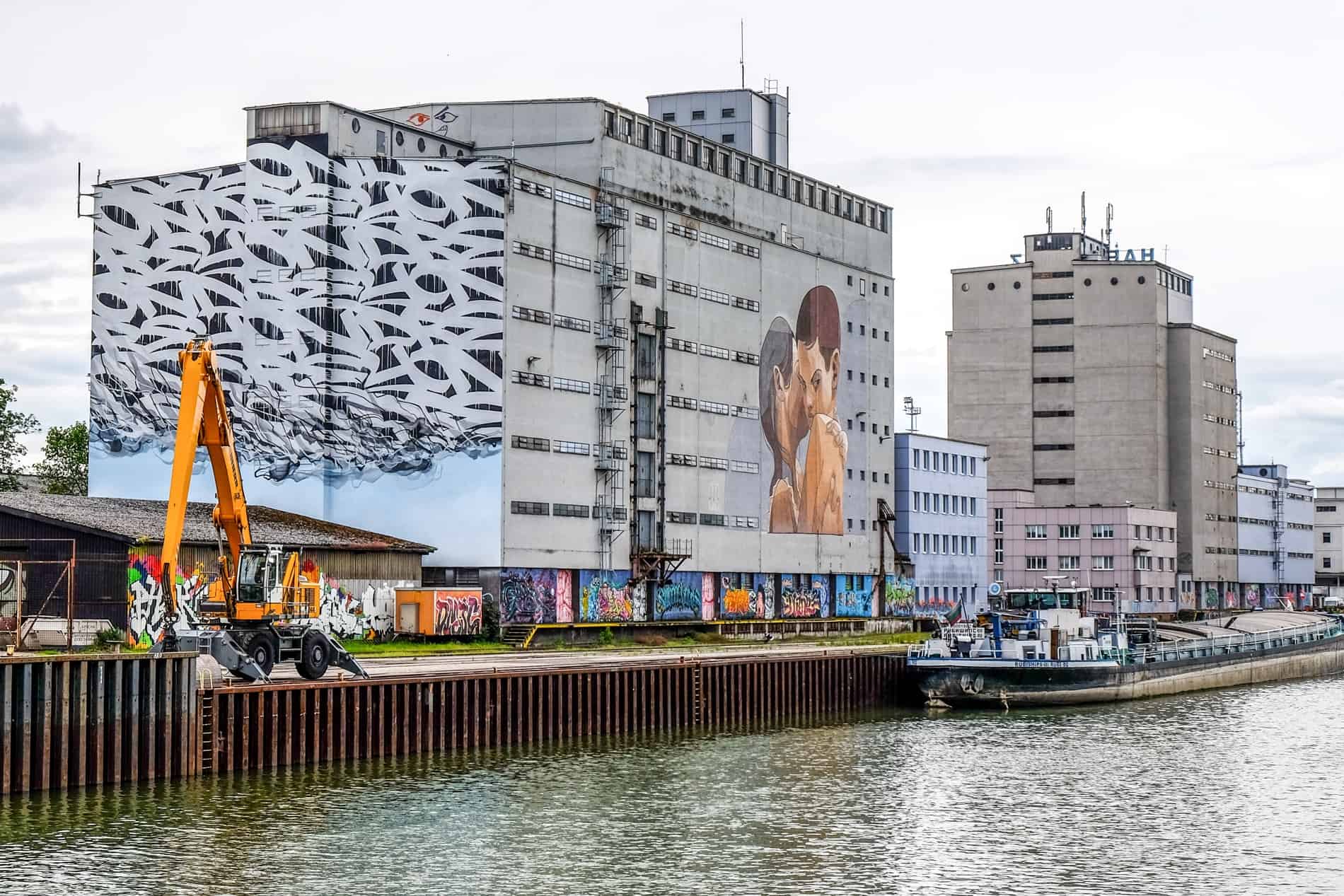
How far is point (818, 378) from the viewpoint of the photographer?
126250 millimetres

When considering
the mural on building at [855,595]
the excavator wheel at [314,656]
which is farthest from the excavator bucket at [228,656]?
the mural on building at [855,595]

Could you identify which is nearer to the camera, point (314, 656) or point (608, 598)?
point (314, 656)

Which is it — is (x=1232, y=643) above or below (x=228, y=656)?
below

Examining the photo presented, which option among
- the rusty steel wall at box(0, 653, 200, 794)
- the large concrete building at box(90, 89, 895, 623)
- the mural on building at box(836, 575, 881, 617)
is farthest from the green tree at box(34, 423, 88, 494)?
the rusty steel wall at box(0, 653, 200, 794)

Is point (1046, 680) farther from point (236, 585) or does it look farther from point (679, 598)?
point (236, 585)

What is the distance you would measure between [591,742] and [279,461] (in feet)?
137

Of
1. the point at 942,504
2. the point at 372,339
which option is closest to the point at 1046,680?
the point at 372,339

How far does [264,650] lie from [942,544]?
97.1 meters

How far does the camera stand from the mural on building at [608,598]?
340 ft

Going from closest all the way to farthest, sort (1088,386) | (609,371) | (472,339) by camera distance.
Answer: (472,339)
(609,371)
(1088,386)

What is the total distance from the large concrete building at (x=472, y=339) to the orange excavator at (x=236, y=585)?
39.0m

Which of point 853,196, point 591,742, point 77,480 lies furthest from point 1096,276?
point 591,742

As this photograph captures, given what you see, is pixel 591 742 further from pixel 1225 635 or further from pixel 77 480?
pixel 77 480

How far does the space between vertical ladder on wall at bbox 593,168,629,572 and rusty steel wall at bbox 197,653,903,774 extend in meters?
27.3
